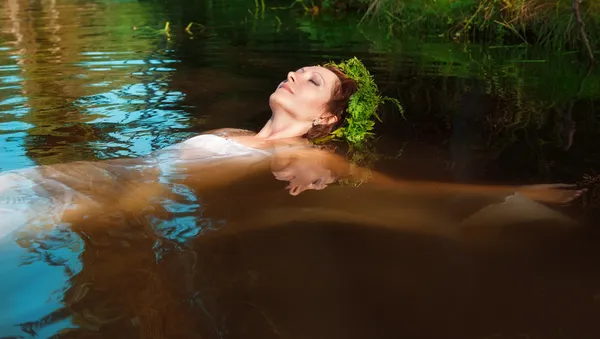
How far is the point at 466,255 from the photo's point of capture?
2682 millimetres

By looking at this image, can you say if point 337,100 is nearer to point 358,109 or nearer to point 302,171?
point 358,109

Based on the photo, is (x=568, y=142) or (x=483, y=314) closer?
(x=483, y=314)

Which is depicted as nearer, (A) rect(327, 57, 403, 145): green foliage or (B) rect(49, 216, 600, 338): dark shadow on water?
(B) rect(49, 216, 600, 338): dark shadow on water

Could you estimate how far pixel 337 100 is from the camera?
4.48m

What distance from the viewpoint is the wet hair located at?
4457mm

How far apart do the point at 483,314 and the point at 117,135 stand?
3.43 metres

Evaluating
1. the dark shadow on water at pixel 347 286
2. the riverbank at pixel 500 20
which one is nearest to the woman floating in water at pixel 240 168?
the dark shadow on water at pixel 347 286

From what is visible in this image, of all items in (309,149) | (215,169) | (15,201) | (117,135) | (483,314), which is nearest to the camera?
(483,314)

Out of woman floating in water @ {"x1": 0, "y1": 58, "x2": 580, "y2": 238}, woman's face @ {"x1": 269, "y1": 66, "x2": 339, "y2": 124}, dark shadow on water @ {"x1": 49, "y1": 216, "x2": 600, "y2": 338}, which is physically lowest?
dark shadow on water @ {"x1": 49, "y1": 216, "x2": 600, "y2": 338}

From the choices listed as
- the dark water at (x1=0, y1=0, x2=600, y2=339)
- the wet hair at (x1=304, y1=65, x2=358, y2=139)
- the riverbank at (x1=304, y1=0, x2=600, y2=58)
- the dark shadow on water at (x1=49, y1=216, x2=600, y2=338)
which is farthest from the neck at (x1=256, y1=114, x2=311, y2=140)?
the riverbank at (x1=304, y1=0, x2=600, y2=58)

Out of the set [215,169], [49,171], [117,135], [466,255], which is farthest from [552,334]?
[117,135]

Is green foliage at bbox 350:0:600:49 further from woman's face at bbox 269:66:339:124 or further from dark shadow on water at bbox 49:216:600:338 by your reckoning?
dark shadow on water at bbox 49:216:600:338

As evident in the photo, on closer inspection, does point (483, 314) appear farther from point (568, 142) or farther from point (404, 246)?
point (568, 142)

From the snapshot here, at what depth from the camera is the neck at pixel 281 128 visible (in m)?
4.40
